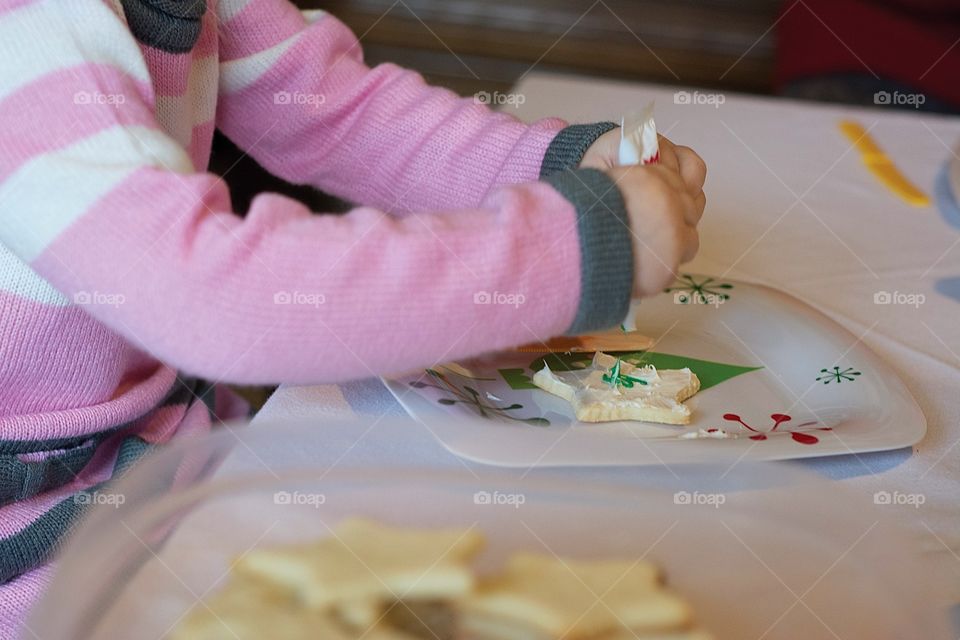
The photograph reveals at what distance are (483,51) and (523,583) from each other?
→ 2103 mm

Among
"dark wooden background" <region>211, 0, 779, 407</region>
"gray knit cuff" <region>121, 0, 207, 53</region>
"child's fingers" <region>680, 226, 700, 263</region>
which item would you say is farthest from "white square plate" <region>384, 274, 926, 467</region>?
"dark wooden background" <region>211, 0, 779, 407</region>

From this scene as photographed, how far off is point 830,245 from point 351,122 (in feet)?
1.40

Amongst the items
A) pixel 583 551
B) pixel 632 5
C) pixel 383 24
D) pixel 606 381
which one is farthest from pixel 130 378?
pixel 632 5

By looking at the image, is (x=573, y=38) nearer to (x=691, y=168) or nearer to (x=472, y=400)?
(x=691, y=168)

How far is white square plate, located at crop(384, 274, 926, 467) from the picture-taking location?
0.50 metres

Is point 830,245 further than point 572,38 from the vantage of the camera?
No

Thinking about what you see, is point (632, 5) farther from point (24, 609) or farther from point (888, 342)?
point (24, 609)

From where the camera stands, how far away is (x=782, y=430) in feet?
1.99

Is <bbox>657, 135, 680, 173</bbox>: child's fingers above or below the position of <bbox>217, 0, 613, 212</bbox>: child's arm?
above

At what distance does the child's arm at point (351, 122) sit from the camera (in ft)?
2.40

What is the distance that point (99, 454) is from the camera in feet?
2.22

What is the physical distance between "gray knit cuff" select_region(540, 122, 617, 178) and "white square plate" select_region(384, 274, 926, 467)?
0.13 m

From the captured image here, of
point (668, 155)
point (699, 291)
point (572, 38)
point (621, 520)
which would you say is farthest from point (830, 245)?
point (572, 38)

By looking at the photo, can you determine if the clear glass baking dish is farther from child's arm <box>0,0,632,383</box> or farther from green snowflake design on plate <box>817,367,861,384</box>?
green snowflake design on plate <box>817,367,861,384</box>
